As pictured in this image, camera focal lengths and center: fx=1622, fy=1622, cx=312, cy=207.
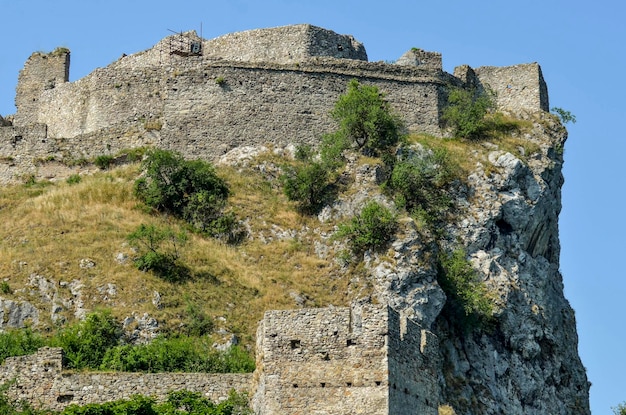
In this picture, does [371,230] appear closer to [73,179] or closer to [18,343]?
[73,179]

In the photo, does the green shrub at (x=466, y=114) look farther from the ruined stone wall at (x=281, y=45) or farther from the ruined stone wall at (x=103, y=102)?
the ruined stone wall at (x=103, y=102)

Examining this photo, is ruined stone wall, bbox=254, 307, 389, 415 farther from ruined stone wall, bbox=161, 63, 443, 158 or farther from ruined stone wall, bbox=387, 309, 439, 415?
ruined stone wall, bbox=161, 63, 443, 158

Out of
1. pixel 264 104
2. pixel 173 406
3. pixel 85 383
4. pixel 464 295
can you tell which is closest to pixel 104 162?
pixel 264 104

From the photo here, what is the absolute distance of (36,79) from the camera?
67938mm

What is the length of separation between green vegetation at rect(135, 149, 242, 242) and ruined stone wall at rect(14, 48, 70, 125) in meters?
10.3

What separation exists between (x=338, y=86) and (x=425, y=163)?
646 centimetres

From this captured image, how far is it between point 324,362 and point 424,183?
77.6ft

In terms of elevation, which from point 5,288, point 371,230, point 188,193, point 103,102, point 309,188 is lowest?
point 5,288

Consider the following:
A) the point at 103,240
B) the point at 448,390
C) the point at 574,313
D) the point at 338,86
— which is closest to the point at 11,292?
the point at 103,240

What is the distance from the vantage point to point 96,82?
64.9 m

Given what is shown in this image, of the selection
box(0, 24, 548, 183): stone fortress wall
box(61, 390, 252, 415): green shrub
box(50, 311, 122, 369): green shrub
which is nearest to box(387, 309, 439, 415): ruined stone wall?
box(61, 390, 252, 415): green shrub

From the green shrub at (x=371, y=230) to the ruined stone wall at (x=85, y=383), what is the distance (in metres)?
15.6

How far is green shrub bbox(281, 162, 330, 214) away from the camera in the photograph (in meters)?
57.4

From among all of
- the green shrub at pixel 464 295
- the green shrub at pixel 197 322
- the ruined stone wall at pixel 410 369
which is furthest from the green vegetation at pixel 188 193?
the ruined stone wall at pixel 410 369
